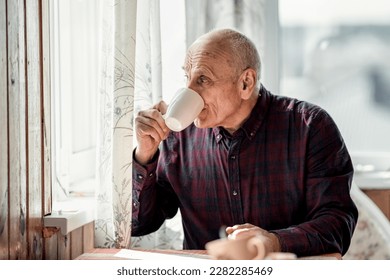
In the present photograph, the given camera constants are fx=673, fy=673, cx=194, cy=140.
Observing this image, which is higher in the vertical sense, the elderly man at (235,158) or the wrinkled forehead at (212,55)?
the wrinkled forehead at (212,55)

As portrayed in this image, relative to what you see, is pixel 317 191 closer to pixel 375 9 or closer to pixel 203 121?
pixel 203 121

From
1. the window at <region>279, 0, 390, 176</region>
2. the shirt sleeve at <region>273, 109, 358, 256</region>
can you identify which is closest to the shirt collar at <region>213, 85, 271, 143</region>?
the shirt sleeve at <region>273, 109, 358, 256</region>

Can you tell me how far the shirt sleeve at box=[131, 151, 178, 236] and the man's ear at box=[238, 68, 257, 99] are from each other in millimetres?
205

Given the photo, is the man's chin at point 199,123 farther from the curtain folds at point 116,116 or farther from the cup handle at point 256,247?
the cup handle at point 256,247

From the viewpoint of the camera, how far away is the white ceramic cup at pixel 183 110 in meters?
1.07

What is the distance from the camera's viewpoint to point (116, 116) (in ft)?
3.73

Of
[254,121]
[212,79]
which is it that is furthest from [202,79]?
[254,121]

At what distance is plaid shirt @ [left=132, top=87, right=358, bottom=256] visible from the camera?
1.18 m

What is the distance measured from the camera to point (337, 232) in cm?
111

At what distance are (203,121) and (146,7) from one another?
11.4 inches

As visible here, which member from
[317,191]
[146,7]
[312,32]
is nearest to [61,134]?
[146,7]

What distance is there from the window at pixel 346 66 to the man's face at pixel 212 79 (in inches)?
31.8

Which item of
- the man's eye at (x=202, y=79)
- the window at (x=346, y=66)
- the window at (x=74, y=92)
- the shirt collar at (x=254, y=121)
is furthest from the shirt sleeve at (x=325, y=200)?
the window at (x=346, y=66)

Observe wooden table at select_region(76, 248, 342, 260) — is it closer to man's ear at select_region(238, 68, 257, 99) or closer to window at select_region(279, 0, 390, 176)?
man's ear at select_region(238, 68, 257, 99)
